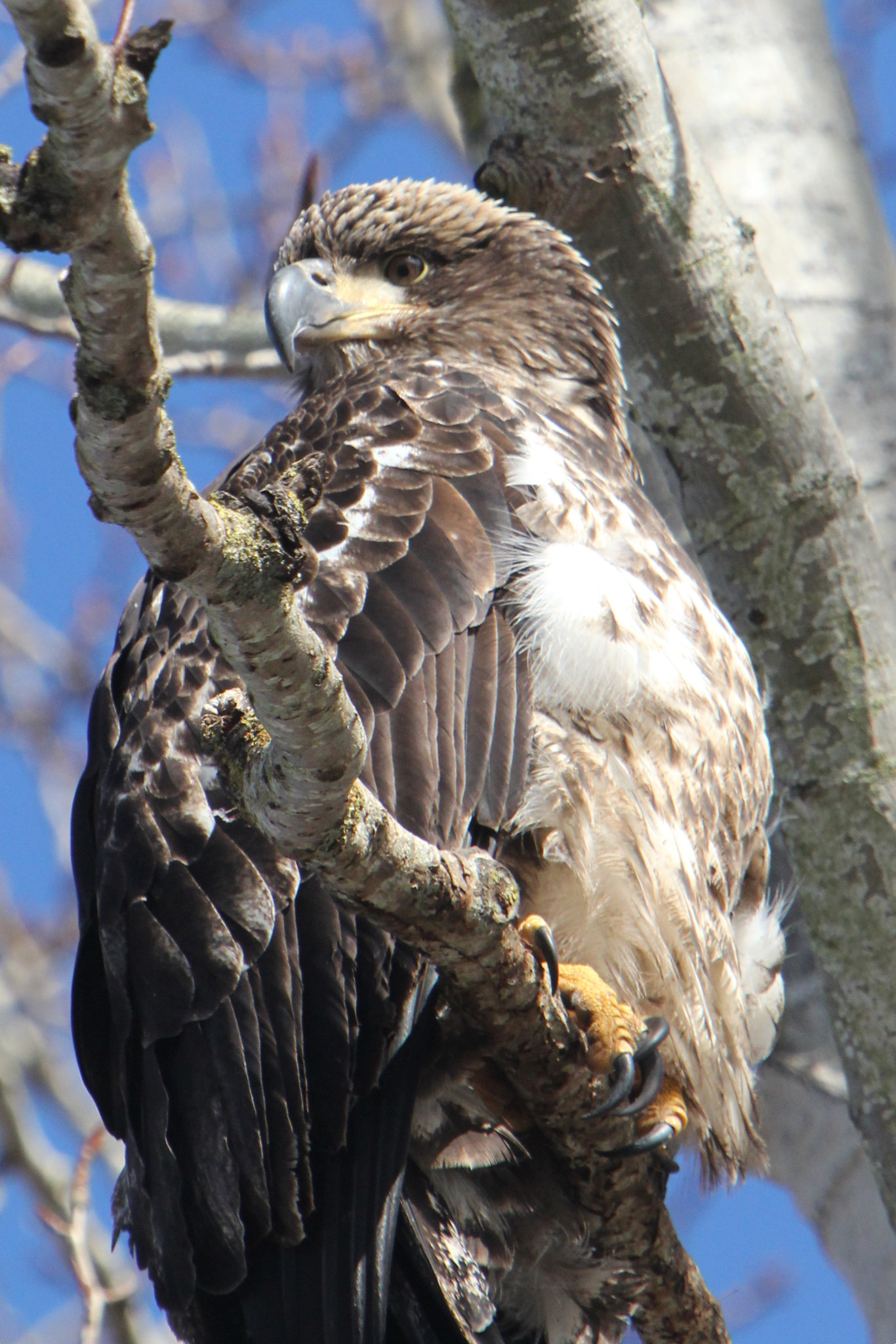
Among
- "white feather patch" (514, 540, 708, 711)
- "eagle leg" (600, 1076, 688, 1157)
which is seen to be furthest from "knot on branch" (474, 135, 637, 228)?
"eagle leg" (600, 1076, 688, 1157)

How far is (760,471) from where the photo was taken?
333cm

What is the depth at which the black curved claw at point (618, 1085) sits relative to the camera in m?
2.59

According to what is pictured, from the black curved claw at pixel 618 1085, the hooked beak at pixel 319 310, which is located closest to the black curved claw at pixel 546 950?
the black curved claw at pixel 618 1085

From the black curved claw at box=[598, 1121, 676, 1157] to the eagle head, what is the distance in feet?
6.67

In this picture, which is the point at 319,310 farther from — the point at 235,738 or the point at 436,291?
the point at 235,738

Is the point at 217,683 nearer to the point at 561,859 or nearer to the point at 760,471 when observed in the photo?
the point at 561,859

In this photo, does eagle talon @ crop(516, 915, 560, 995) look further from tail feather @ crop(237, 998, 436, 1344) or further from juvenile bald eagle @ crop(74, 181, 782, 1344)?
tail feather @ crop(237, 998, 436, 1344)

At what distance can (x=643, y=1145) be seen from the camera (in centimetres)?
270

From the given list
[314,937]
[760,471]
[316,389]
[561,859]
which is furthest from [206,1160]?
[316,389]

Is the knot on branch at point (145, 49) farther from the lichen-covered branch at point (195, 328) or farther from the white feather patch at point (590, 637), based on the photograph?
the lichen-covered branch at point (195, 328)

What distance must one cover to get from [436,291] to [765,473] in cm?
128

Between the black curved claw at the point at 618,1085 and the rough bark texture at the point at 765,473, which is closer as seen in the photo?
the black curved claw at the point at 618,1085

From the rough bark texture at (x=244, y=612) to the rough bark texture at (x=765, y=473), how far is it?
2.72ft

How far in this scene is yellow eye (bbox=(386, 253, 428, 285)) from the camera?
4234 mm
